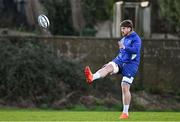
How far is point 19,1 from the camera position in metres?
48.5

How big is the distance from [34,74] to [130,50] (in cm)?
885

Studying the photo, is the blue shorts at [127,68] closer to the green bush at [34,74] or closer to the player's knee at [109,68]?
the player's knee at [109,68]

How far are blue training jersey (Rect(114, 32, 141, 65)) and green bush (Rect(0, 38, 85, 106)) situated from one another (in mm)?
Result: 8382

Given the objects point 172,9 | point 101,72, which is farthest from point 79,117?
point 172,9

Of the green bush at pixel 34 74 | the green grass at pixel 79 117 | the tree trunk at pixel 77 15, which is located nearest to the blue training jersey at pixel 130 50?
the green grass at pixel 79 117

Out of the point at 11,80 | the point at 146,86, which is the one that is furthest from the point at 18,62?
the point at 146,86

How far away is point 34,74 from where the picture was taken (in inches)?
958

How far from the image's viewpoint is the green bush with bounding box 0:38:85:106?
24047mm

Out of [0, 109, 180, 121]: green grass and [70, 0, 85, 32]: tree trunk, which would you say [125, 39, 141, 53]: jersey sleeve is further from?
[70, 0, 85, 32]: tree trunk

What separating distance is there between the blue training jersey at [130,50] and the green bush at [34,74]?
27.5 ft

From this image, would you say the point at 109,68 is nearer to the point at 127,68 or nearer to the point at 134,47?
the point at 127,68

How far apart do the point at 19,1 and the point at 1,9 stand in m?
3.35

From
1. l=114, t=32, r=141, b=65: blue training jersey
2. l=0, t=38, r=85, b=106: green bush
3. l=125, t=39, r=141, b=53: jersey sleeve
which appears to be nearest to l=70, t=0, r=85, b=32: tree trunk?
l=0, t=38, r=85, b=106: green bush

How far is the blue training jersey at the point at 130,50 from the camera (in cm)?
1598
